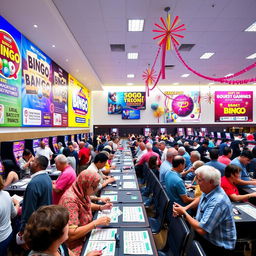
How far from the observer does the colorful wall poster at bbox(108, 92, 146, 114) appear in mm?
14234

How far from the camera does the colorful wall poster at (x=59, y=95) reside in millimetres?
7547

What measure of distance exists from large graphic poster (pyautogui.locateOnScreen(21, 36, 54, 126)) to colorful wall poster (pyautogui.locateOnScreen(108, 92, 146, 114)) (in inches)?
290

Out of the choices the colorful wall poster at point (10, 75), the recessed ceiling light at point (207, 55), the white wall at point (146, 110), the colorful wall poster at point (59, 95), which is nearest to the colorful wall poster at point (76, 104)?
the colorful wall poster at point (59, 95)

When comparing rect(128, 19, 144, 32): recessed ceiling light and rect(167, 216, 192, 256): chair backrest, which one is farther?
rect(128, 19, 144, 32): recessed ceiling light

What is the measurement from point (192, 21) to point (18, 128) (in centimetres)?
559

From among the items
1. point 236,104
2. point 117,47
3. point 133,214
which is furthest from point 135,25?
point 236,104

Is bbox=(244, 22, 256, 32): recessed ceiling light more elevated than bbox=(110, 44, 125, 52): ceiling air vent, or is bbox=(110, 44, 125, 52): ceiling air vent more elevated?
bbox=(244, 22, 256, 32): recessed ceiling light

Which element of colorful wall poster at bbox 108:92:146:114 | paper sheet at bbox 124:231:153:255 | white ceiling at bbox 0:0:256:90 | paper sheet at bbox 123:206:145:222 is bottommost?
paper sheet at bbox 123:206:145:222

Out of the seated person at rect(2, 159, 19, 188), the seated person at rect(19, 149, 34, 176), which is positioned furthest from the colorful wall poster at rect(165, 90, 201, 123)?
the seated person at rect(2, 159, 19, 188)

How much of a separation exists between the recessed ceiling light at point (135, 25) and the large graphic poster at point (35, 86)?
3.04 m

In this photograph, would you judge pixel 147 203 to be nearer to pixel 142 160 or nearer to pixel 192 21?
pixel 142 160

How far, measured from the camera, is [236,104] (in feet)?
47.3

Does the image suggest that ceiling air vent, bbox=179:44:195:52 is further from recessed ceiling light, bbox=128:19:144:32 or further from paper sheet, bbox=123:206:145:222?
paper sheet, bbox=123:206:145:222

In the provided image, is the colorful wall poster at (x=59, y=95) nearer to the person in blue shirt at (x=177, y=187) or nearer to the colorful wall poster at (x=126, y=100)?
the colorful wall poster at (x=126, y=100)
